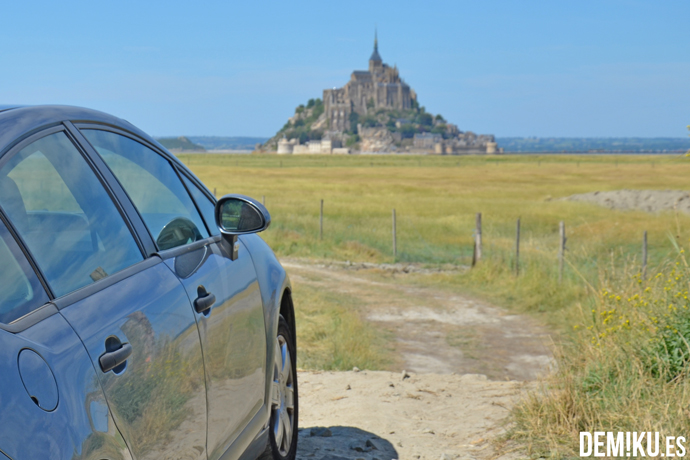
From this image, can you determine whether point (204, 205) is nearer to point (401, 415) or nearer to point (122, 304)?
point (122, 304)

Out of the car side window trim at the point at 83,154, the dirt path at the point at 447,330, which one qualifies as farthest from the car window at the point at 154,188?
the dirt path at the point at 447,330

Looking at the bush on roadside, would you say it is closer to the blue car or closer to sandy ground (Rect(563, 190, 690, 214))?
the blue car

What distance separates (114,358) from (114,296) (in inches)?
9.0

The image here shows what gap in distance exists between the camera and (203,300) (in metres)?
2.43

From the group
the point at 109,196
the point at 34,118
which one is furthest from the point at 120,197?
the point at 34,118

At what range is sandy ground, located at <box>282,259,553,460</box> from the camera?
14.7 ft

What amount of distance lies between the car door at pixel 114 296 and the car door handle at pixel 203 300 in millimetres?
70

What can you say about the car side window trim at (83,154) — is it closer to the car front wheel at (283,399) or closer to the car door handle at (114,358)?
the car door handle at (114,358)

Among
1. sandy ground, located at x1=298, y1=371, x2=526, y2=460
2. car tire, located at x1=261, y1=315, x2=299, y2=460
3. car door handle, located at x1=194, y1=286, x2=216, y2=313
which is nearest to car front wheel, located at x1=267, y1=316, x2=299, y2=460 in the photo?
car tire, located at x1=261, y1=315, x2=299, y2=460

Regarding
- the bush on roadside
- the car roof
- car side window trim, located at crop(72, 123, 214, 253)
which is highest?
the car roof

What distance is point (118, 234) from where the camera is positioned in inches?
87.5

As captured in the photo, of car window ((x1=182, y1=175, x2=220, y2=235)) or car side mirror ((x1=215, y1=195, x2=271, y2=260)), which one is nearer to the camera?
car side mirror ((x1=215, y1=195, x2=271, y2=260))

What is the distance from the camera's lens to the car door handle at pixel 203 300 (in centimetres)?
238

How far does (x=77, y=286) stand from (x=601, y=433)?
3053 millimetres
